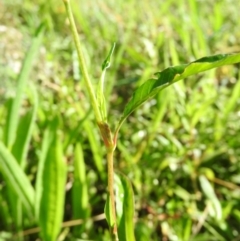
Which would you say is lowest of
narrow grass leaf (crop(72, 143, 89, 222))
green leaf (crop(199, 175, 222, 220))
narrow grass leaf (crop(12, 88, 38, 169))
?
green leaf (crop(199, 175, 222, 220))

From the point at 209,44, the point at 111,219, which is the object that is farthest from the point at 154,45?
the point at 111,219

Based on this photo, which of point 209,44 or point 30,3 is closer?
point 209,44

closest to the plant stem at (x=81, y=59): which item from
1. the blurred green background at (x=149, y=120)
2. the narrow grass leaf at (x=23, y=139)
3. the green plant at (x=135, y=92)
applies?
the green plant at (x=135, y=92)

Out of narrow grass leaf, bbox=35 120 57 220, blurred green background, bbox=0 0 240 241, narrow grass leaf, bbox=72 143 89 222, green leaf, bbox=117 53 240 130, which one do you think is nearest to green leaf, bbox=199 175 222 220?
blurred green background, bbox=0 0 240 241

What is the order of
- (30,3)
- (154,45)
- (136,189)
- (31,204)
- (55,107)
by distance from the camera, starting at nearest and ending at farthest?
(31,204) → (136,189) → (55,107) → (154,45) → (30,3)

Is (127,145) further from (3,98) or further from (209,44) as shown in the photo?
(209,44)

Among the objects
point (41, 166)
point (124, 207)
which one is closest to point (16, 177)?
point (41, 166)

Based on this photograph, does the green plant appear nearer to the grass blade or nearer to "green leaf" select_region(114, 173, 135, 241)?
"green leaf" select_region(114, 173, 135, 241)
